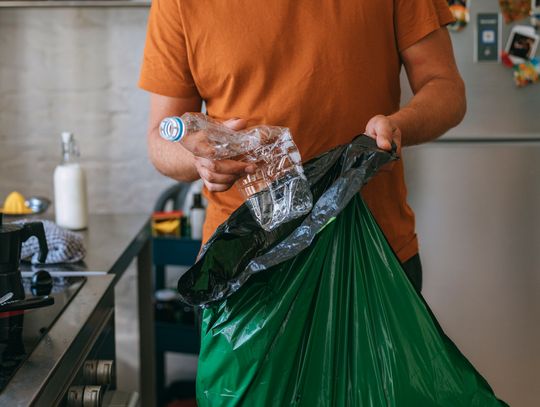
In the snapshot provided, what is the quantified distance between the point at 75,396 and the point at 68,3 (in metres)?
1.57

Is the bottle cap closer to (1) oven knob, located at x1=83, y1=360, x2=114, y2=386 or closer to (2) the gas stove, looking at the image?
(2) the gas stove

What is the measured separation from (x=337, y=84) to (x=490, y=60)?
3.41 feet

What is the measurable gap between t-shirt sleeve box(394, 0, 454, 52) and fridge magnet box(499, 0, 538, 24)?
3.00 feet

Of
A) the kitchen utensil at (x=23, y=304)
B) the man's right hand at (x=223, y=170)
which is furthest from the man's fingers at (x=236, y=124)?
the kitchen utensil at (x=23, y=304)

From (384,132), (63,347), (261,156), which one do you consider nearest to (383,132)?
(384,132)

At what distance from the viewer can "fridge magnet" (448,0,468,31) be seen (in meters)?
2.15

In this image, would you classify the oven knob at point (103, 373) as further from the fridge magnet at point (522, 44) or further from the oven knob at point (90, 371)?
the fridge magnet at point (522, 44)

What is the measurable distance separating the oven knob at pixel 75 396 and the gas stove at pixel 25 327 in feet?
0.28

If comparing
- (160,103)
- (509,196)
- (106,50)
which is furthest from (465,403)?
(106,50)

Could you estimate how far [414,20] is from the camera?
52.3 inches

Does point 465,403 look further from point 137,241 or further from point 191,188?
point 191,188

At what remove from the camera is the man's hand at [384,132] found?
1062 millimetres

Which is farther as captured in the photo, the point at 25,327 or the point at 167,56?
the point at 167,56

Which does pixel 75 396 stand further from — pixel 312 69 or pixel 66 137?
pixel 66 137
